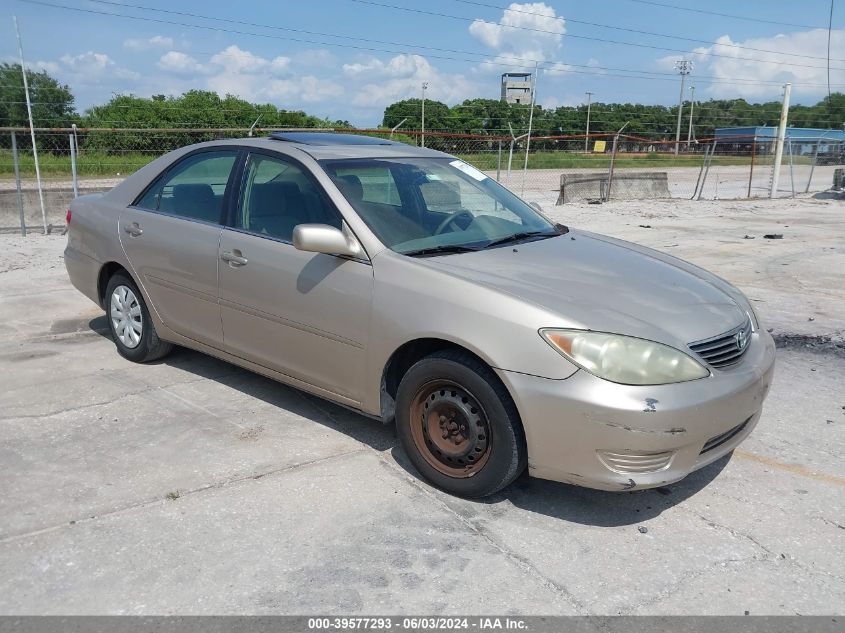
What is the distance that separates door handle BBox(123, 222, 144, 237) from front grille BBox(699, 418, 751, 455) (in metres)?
3.82

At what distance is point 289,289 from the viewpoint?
4.08 metres

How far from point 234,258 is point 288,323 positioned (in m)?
0.59

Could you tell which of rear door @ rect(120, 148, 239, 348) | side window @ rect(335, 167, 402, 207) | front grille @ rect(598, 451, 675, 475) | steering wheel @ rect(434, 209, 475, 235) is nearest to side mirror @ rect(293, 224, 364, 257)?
side window @ rect(335, 167, 402, 207)

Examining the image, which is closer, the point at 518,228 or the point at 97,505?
the point at 97,505

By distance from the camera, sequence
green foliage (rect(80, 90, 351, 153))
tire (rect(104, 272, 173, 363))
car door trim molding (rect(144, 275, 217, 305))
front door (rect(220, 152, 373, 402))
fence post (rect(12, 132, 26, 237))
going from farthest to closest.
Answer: green foliage (rect(80, 90, 351, 153)) < fence post (rect(12, 132, 26, 237)) < tire (rect(104, 272, 173, 363)) < car door trim molding (rect(144, 275, 217, 305)) < front door (rect(220, 152, 373, 402))

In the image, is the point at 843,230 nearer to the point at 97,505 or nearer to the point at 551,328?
the point at 551,328

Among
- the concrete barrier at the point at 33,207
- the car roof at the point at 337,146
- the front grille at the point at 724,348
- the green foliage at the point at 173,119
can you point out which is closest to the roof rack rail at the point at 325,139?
the car roof at the point at 337,146

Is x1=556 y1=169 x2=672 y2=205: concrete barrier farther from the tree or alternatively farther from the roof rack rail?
the roof rack rail

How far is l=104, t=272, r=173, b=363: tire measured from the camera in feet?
17.4

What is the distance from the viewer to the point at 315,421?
Answer: 4.48 metres

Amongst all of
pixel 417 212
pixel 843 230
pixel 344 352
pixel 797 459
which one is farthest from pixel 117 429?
Answer: pixel 843 230

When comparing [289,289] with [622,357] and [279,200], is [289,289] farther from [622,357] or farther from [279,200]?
[622,357]

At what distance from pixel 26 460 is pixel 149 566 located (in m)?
1.37

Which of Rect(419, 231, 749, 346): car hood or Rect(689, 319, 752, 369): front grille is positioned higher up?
Rect(419, 231, 749, 346): car hood
